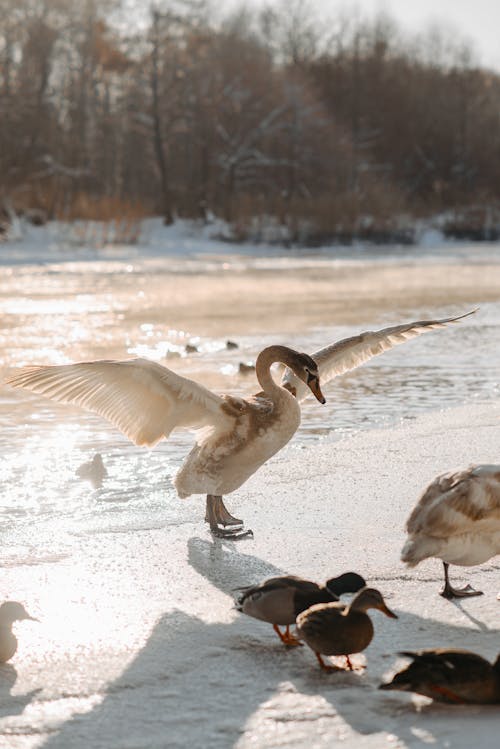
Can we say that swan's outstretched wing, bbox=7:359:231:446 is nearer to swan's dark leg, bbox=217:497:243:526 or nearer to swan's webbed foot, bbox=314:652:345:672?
swan's dark leg, bbox=217:497:243:526

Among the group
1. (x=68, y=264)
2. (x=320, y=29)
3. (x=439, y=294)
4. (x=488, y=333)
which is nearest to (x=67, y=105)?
(x=320, y=29)

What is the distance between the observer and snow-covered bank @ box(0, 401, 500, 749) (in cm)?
292

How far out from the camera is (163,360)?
10.8 meters

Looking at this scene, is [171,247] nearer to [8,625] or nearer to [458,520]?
[458,520]

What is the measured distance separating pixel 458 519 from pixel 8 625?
163 cm

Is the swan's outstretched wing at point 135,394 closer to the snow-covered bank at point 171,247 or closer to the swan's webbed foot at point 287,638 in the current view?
the swan's webbed foot at point 287,638

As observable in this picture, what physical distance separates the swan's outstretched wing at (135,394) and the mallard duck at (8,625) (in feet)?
4.91

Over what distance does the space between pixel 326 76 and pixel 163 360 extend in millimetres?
47826

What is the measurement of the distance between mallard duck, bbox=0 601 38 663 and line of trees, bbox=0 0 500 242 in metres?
28.1

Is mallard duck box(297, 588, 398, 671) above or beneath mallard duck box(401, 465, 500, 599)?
beneath

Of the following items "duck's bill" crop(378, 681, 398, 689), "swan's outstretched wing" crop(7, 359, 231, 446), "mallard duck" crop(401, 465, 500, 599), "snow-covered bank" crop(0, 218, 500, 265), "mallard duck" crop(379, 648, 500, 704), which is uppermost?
"snow-covered bank" crop(0, 218, 500, 265)

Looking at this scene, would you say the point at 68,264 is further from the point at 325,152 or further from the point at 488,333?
the point at 325,152

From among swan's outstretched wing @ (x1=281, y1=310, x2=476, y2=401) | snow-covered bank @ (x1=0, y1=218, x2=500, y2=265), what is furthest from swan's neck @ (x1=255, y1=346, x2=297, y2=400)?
snow-covered bank @ (x1=0, y1=218, x2=500, y2=265)

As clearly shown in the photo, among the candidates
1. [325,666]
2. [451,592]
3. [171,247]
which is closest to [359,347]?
[451,592]
